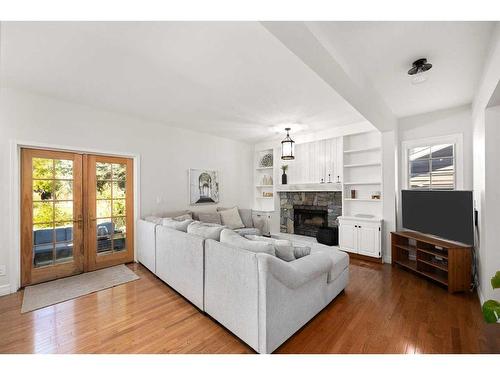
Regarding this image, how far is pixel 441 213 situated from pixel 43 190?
214 inches

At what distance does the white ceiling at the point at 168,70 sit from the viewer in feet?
5.91

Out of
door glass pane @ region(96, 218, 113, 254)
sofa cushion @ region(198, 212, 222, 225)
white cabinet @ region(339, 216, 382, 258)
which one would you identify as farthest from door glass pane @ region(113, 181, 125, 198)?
white cabinet @ region(339, 216, 382, 258)

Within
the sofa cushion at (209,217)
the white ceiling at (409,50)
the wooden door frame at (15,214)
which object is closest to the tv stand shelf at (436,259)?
the white ceiling at (409,50)

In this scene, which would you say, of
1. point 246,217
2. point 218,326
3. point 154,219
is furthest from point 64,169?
point 246,217

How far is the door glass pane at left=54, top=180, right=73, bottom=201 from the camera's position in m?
3.20

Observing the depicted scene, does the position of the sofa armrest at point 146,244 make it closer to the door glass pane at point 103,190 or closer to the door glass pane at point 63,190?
the door glass pane at point 103,190

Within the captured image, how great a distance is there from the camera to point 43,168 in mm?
3109

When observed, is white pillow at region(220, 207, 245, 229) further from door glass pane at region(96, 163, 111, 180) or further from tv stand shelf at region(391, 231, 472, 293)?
tv stand shelf at region(391, 231, 472, 293)

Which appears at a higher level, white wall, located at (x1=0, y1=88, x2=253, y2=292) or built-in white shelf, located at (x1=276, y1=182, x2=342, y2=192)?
white wall, located at (x1=0, y1=88, x2=253, y2=292)

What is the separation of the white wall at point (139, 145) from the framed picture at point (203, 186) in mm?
127

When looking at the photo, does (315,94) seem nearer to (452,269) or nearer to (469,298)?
(452,269)

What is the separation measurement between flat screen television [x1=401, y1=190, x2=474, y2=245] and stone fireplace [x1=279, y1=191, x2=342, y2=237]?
1654 millimetres

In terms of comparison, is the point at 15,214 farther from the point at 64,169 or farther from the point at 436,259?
the point at 436,259
